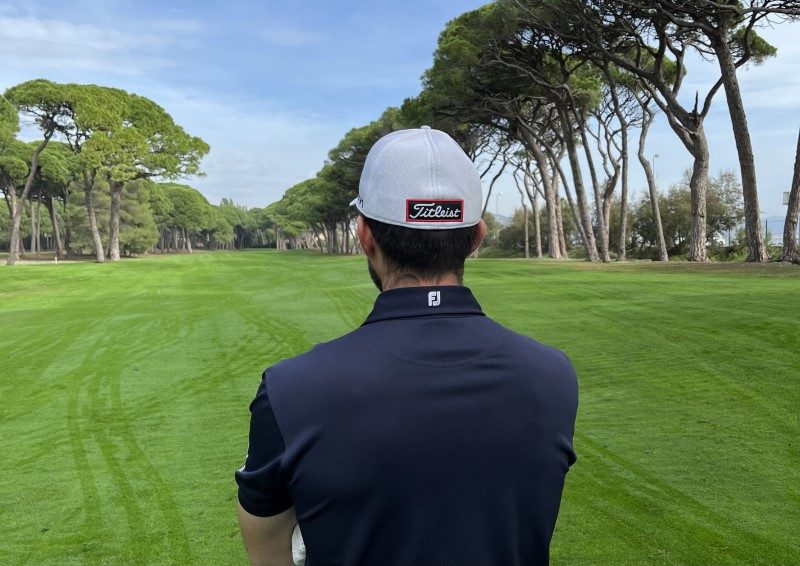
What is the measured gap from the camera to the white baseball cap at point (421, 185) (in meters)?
1.63

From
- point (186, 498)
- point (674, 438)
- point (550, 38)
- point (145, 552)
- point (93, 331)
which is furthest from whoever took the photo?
point (550, 38)

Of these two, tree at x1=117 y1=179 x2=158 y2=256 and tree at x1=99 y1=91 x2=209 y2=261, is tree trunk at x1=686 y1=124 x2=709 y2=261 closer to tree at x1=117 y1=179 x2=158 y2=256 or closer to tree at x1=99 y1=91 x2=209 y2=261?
tree at x1=99 y1=91 x2=209 y2=261

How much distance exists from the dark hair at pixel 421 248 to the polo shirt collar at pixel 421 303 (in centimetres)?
7

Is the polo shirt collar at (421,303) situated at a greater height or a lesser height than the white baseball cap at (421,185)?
lesser

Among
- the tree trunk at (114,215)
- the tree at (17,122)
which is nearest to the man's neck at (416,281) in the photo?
the tree at (17,122)

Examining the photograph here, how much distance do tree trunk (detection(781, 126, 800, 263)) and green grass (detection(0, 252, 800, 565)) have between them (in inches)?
205

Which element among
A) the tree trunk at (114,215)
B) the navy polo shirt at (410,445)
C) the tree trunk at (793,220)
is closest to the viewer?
the navy polo shirt at (410,445)

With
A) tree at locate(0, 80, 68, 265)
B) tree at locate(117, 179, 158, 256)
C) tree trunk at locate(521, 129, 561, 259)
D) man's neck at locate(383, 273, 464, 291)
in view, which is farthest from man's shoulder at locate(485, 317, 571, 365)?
tree at locate(117, 179, 158, 256)

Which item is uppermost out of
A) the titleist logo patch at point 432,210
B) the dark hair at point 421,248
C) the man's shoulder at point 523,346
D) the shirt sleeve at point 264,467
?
the titleist logo patch at point 432,210

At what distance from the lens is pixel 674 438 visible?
6.03 metres

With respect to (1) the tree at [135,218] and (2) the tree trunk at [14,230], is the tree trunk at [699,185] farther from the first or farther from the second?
(1) the tree at [135,218]

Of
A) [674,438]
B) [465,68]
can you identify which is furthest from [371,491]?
[465,68]

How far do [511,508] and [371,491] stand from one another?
1.06 ft

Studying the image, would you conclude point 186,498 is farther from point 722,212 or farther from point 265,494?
point 722,212
